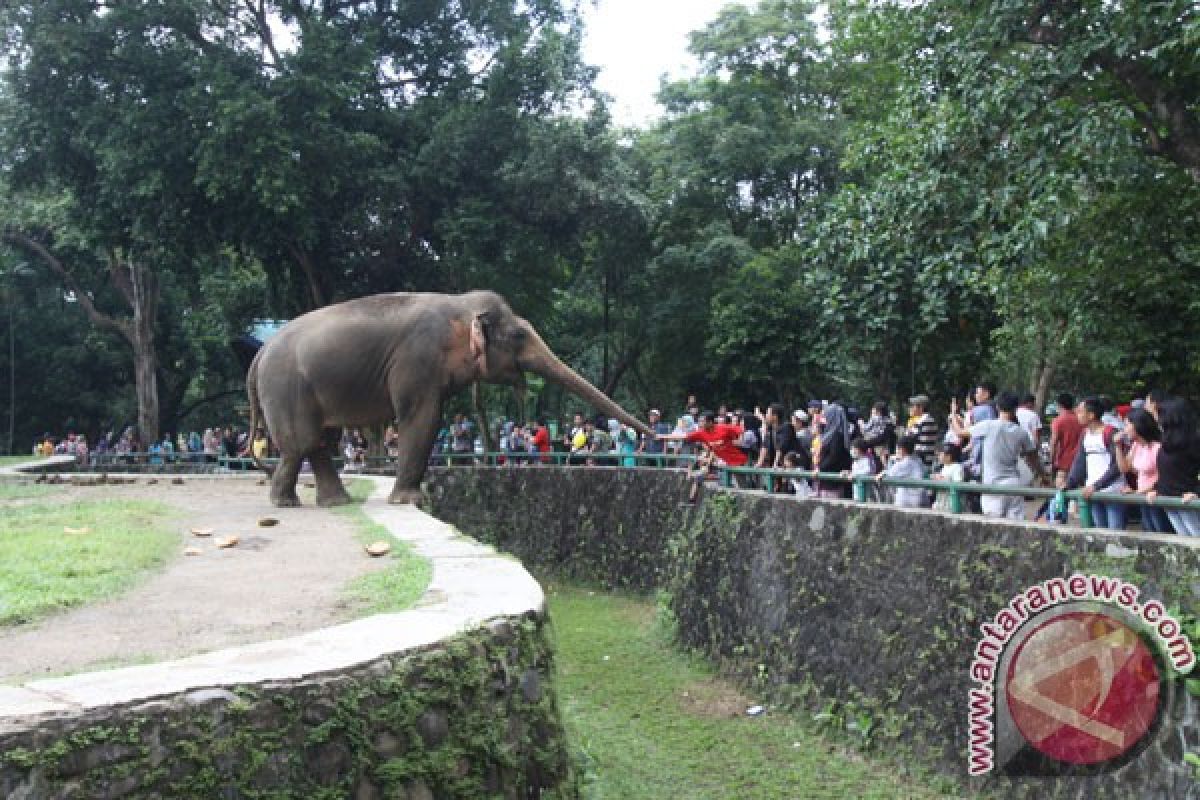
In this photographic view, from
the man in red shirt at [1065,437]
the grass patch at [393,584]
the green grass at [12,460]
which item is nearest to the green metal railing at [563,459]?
the man in red shirt at [1065,437]

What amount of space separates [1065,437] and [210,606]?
289 inches

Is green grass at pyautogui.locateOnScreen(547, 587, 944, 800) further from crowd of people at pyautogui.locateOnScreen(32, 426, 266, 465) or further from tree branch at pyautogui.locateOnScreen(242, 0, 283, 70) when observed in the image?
tree branch at pyautogui.locateOnScreen(242, 0, 283, 70)

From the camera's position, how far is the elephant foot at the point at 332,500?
39.7ft

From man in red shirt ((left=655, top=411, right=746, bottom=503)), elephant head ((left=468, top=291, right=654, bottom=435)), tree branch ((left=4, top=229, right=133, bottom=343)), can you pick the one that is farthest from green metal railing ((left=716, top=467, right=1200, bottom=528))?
tree branch ((left=4, top=229, right=133, bottom=343))

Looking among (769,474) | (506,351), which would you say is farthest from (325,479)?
(769,474)

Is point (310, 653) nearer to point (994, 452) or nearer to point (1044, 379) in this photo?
point (994, 452)

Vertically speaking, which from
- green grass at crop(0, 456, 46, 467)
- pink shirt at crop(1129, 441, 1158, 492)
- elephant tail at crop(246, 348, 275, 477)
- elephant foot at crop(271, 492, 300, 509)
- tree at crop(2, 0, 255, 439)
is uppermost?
tree at crop(2, 0, 255, 439)

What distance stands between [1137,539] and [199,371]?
35.3 metres

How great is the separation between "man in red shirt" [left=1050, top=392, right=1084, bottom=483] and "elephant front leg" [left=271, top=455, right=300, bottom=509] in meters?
7.70

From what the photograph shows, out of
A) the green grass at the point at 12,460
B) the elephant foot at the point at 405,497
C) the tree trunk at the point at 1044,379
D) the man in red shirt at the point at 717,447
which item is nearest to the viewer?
the elephant foot at the point at 405,497

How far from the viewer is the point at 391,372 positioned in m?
12.2

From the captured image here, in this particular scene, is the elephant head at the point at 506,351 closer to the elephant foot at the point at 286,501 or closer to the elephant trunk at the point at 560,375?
the elephant trunk at the point at 560,375

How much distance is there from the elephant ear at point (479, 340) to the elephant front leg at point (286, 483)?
7.41 ft

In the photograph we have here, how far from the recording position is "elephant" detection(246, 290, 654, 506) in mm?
12062
